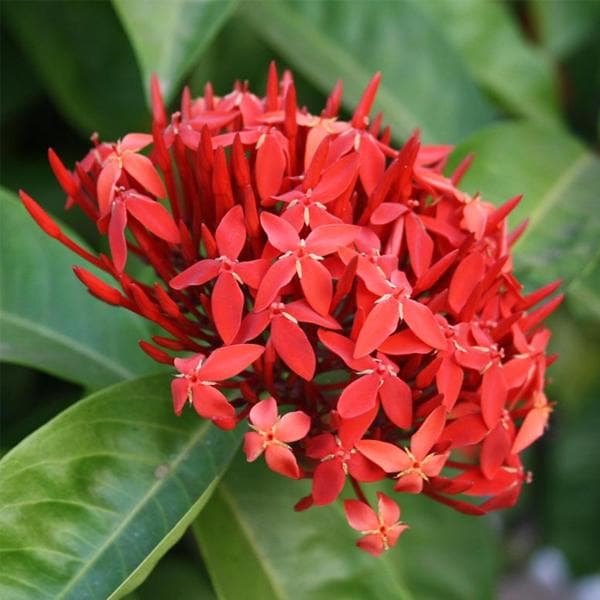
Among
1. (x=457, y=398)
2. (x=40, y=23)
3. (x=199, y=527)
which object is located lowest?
(x=199, y=527)

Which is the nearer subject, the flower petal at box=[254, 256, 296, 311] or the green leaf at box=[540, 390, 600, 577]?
the flower petal at box=[254, 256, 296, 311]

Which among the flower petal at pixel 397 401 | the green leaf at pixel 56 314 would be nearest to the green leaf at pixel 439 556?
the green leaf at pixel 56 314

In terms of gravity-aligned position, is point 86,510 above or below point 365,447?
below

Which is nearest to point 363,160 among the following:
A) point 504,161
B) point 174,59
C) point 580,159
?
point 174,59

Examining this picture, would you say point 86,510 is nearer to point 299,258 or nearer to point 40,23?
point 299,258

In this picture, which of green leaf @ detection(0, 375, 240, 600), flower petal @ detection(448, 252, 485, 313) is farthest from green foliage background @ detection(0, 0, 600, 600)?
flower petal @ detection(448, 252, 485, 313)

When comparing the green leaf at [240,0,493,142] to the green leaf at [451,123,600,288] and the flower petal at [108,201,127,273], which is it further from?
the flower petal at [108,201,127,273]
